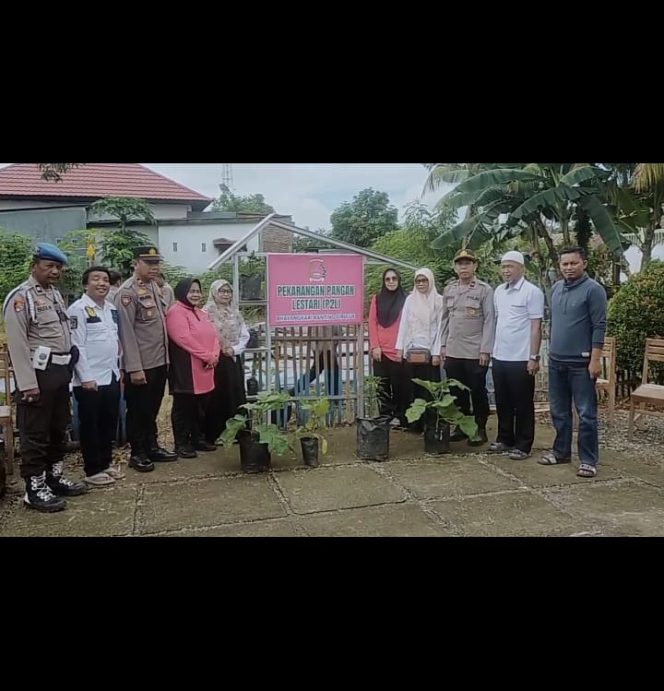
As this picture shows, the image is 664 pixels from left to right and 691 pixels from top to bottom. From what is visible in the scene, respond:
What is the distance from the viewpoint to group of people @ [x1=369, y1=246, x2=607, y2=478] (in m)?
3.72

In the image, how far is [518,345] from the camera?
398 cm

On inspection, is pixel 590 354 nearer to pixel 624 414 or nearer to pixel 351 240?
pixel 624 414

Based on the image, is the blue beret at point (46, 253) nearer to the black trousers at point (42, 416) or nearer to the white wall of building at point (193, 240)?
the black trousers at point (42, 416)

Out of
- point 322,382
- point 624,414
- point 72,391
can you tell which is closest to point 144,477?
point 72,391

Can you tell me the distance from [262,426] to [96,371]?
1.05 metres

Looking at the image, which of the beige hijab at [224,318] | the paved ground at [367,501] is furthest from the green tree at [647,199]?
the beige hijab at [224,318]

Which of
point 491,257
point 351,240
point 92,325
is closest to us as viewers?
point 92,325

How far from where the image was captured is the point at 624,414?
5430 mm

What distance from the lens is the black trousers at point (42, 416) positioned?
3.10m

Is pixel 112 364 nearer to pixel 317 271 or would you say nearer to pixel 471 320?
pixel 317 271

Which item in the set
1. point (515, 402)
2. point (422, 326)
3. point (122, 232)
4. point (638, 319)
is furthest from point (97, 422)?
point (638, 319)

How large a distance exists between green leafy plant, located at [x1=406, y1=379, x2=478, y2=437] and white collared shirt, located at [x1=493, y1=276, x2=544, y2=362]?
15.8 inches

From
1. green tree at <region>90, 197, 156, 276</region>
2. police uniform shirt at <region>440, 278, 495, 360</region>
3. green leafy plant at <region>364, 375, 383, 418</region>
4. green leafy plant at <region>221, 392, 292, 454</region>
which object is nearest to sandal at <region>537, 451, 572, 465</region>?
police uniform shirt at <region>440, 278, 495, 360</region>

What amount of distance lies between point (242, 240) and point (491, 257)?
521 cm
